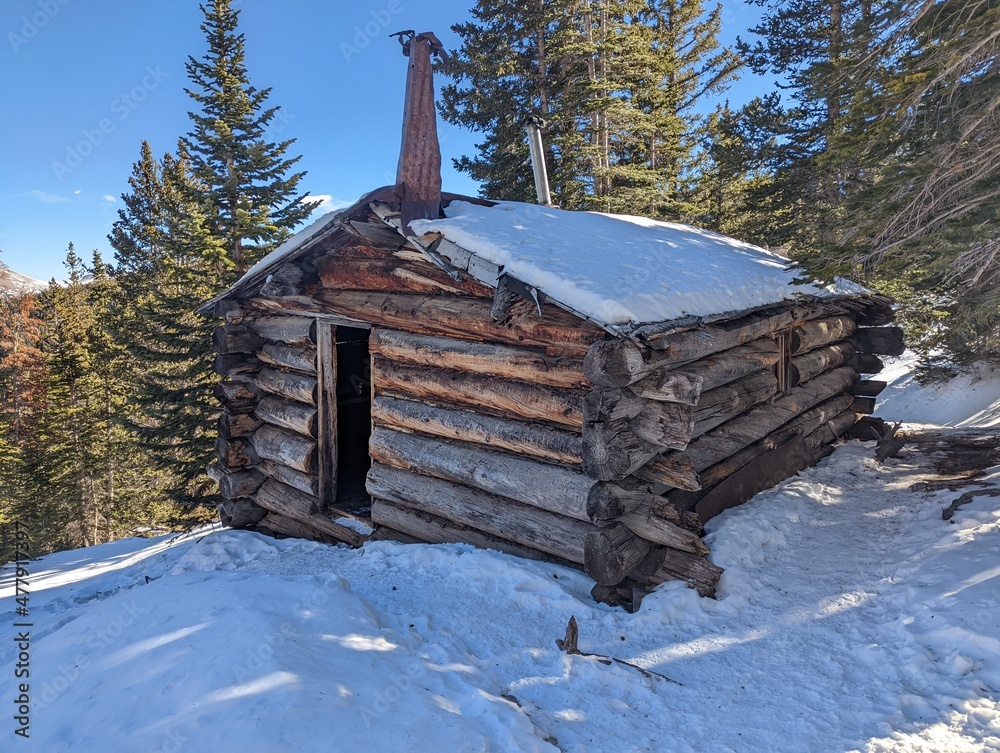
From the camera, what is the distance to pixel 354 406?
9609 millimetres

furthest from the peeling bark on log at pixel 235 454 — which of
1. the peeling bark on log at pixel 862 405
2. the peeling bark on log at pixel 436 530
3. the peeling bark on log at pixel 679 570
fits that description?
the peeling bark on log at pixel 862 405

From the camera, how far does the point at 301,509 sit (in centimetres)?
759

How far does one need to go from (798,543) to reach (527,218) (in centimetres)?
453

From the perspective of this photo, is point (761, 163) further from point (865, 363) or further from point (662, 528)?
point (662, 528)

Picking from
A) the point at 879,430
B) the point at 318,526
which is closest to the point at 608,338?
the point at 318,526

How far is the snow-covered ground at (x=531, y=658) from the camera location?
2809 mm

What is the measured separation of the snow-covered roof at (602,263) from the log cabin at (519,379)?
0.09ft

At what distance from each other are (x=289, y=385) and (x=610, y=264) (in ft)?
15.4

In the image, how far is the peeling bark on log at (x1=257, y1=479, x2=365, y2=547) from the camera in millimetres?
6949

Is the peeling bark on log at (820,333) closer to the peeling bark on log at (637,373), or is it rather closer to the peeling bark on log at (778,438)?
the peeling bark on log at (778,438)

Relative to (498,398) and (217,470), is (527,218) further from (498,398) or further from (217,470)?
(217,470)

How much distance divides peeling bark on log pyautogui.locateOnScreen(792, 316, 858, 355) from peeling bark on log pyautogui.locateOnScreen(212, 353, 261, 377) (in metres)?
8.04

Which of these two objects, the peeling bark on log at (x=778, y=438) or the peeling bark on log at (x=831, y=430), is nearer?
the peeling bark on log at (x=778, y=438)

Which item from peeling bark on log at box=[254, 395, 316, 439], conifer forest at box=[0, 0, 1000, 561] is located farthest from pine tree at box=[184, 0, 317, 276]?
peeling bark on log at box=[254, 395, 316, 439]
